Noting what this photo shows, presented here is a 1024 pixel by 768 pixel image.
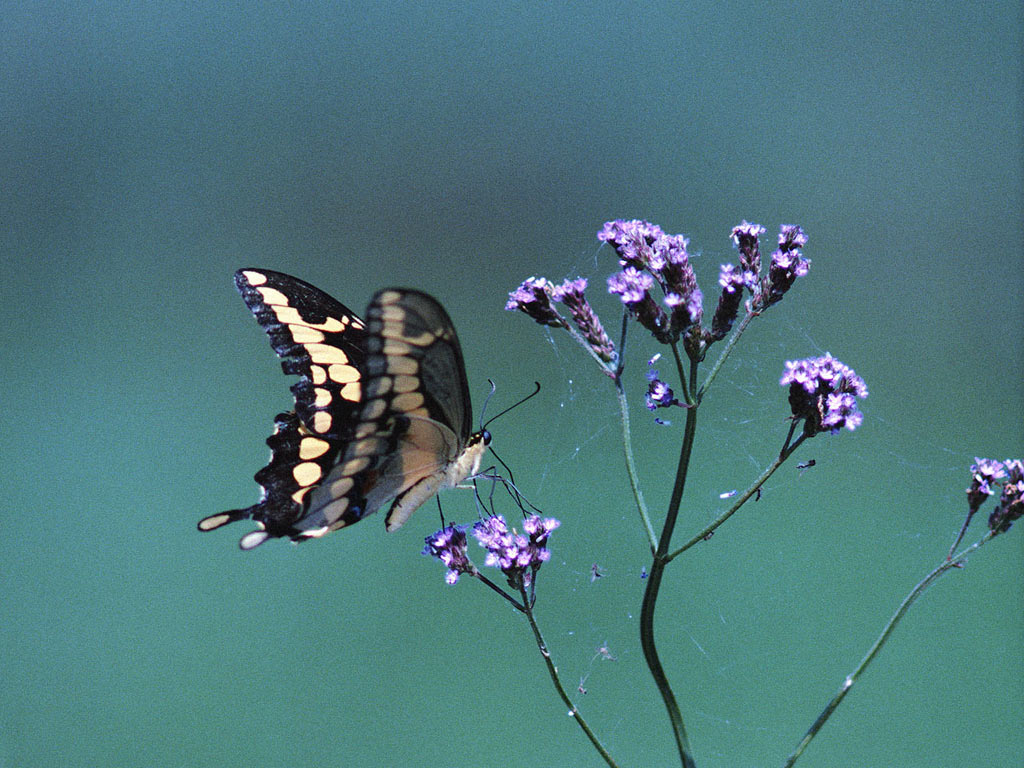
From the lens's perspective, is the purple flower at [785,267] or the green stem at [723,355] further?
the purple flower at [785,267]

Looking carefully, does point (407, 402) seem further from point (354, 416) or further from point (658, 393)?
point (658, 393)

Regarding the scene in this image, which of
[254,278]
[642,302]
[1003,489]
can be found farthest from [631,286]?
[254,278]

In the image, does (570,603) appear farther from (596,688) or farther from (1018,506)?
(1018,506)

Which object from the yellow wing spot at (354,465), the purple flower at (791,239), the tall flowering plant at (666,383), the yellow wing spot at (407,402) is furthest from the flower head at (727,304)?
the yellow wing spot at (354,465)

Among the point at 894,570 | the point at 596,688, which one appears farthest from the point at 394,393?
the point at 894,570

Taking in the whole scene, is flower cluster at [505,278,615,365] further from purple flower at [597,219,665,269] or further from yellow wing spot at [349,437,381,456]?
yellow wing spot at [349,437,381,456]

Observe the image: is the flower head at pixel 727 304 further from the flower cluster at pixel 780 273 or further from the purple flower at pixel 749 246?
the purple flower at pixel 749 246
